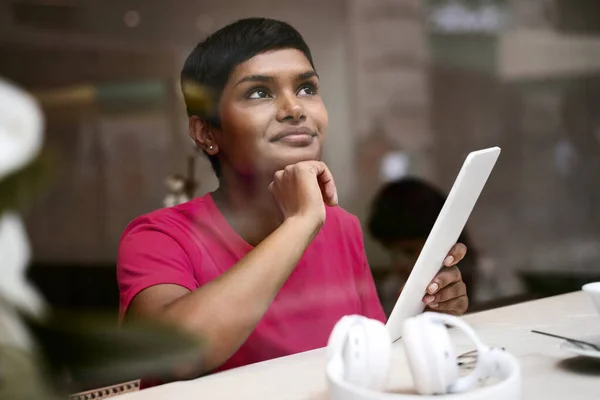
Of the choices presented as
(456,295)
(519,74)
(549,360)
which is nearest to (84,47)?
(456,295)

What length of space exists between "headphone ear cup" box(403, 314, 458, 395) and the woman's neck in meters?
0.69

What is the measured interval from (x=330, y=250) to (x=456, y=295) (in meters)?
0.29

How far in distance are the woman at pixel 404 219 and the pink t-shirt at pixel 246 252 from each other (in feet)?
0.99

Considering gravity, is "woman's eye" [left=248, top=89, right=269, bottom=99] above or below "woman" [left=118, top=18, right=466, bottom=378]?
above

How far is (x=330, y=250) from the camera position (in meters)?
1.67

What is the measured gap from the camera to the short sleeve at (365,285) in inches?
68.7

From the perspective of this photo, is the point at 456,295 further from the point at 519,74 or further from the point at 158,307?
the point at 519,74

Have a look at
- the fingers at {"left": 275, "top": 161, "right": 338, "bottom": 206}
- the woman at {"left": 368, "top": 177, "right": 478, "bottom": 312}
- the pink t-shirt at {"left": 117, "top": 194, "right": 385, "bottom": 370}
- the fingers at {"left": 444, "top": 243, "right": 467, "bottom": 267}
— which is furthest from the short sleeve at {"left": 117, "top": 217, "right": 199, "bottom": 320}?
the woman at {"left": 368, "top": 177, "right": 478, "bottom": 312}

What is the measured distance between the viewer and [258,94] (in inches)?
60.0

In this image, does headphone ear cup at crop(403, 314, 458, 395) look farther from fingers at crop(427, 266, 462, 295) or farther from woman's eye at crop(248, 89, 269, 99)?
woman's eye at crop(248, 89, 269, 99)

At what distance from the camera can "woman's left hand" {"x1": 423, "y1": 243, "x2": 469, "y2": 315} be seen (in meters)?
1.48

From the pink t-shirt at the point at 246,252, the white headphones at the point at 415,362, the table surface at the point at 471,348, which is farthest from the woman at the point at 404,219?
the white headphones at the point at 415,362

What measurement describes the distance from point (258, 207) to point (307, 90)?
29 cm

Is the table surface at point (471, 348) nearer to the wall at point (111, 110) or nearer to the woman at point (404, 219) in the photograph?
the wall at point (111, 110)
